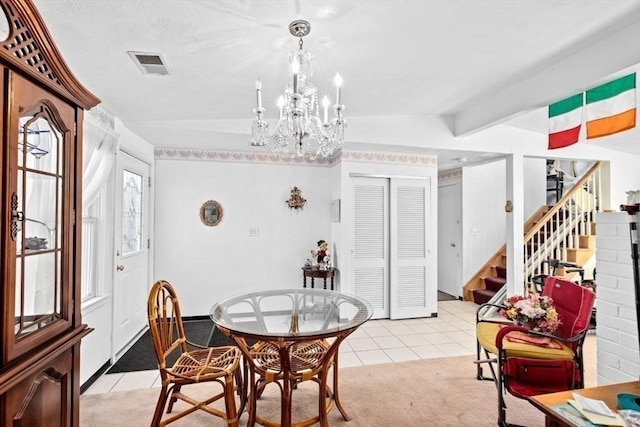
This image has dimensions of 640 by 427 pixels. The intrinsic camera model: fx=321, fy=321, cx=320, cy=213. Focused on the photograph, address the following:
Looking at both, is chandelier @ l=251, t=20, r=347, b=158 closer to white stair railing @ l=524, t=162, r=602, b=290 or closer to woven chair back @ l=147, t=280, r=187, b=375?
woven chair back @ l=147, t=280, r=187, b=375

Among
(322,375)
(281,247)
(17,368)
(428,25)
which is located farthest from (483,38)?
(281,247)

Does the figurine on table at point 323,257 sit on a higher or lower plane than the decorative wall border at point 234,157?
lower

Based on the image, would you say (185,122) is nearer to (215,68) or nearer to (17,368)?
(215,68)

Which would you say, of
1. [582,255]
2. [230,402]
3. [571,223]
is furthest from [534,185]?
[230,402]

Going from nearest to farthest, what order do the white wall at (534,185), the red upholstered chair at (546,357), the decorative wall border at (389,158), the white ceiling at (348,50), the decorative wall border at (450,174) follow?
1. the white ceiling at (348,50)
2. the red upholstered chair at (546,357)
3. the decorative wall border at (389,158)
4. the decorative wall border at (450,174)
5. the white wall at (534,185)

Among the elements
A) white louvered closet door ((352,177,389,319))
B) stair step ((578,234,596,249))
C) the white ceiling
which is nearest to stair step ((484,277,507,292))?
stair step ((578,234,596,249))

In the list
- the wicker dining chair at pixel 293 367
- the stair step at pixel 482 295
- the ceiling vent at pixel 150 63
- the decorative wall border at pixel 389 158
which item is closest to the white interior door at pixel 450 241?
the stair step at pixel 482 295

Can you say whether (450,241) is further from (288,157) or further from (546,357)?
(546,357)

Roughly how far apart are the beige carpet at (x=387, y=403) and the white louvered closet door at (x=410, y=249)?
5.15 feet

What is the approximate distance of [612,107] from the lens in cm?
232

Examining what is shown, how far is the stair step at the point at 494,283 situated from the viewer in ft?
16.4

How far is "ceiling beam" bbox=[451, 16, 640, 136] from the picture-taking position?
204 centimetres

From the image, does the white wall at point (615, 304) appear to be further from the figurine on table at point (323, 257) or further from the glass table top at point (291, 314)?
the figurine on table at point (323, 257)

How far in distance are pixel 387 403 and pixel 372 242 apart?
2.22 metres
